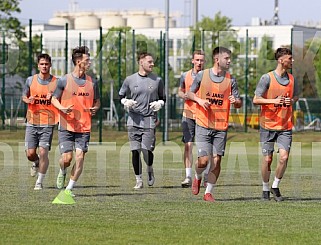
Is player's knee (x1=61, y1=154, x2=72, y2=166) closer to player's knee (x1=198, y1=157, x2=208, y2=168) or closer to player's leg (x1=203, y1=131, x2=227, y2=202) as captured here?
player's knee (x1=198, y1=157, x2=208, y2=168)

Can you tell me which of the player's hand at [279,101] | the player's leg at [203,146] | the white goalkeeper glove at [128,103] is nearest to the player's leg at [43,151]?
the white goalkeeper glove at [128,103]

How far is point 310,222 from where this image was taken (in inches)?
474

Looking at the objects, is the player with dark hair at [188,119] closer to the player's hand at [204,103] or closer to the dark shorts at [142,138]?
the dark shorts at [142,138]

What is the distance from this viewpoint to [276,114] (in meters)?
14.9

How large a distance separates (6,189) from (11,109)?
24840 mm

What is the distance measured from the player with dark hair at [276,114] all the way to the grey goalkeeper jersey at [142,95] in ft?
8.36

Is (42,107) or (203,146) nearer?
(203,146)

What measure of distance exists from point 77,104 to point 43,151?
161 centimetres

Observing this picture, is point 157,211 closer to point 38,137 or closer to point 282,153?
point 282,153

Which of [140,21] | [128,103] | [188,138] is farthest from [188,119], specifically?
[140,21]

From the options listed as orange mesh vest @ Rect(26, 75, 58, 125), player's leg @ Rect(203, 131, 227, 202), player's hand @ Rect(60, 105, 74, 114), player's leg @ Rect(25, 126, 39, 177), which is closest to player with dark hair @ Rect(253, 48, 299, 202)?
player's leg @ Rect(203, 131, 227, 202)

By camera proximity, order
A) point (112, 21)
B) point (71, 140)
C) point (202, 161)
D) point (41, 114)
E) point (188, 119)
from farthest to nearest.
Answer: point (112, 21), point (188, 119), point (41, 114), point (71, 140), point (202, 161)

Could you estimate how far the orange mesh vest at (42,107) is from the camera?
16.7 m

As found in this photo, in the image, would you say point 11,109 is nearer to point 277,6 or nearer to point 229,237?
point 229,237
